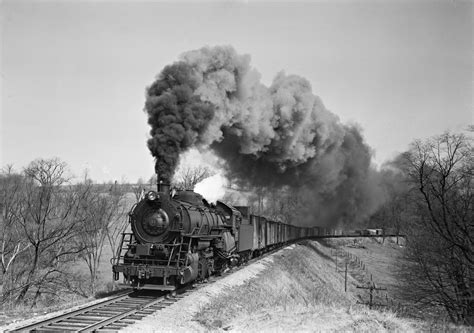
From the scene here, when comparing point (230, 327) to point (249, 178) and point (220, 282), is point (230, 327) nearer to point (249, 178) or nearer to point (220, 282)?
point (220, 282)

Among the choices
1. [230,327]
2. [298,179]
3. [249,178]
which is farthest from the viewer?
[298,179]

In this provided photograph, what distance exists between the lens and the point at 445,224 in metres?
19.8

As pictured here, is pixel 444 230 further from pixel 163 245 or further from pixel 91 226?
pixel 91 226

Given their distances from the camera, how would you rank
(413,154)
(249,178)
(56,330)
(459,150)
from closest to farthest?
(56,330) < (459,150) < (413,154) < (249,178)

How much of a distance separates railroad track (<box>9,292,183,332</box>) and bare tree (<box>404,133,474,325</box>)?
14.1 m

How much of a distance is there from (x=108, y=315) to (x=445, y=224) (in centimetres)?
1615

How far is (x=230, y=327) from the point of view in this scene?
31.2 ft

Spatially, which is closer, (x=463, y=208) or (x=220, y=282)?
(x=220, y=282)

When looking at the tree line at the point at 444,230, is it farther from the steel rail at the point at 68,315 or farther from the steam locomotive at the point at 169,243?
the steel rail at the point at 68,315

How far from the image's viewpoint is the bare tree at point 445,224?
65.2 ft

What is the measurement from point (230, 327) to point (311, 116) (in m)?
20.5

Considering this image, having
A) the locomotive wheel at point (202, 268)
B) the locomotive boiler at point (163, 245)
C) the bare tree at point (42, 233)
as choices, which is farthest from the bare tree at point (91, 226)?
the locomotive boiler at point (163, 245)

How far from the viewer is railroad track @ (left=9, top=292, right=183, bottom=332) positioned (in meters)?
8.92

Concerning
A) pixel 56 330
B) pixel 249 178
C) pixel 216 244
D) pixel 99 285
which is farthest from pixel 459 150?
pixel 99 285
